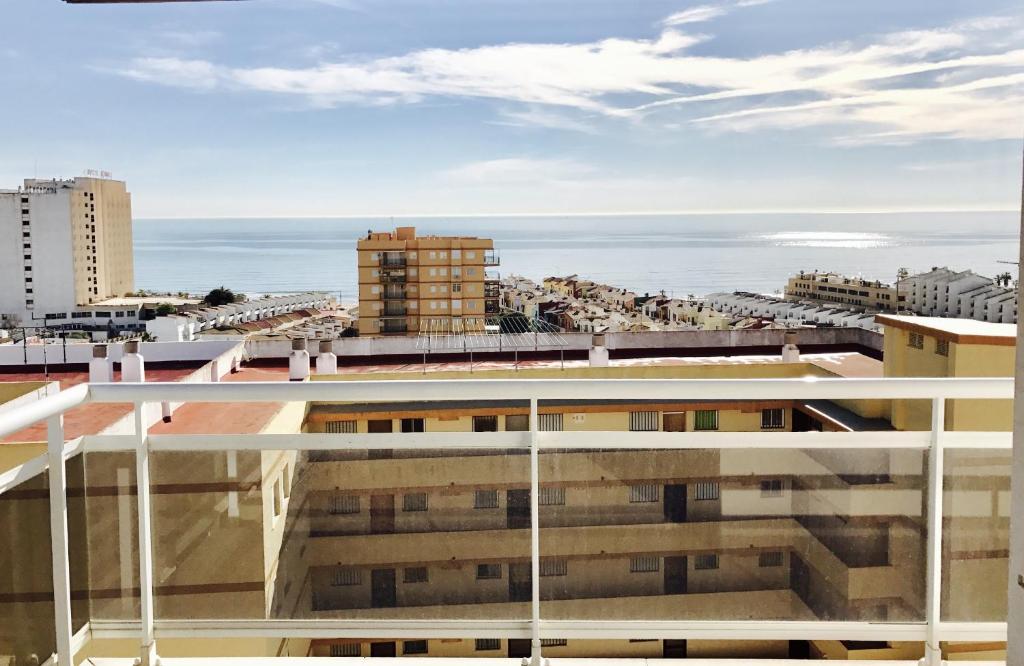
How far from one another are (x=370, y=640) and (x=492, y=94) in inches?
4216

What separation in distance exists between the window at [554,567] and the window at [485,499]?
0.19 meters

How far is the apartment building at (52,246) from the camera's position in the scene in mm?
84750

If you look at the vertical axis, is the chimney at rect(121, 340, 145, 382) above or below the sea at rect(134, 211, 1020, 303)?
below

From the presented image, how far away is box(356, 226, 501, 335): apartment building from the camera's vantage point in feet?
137

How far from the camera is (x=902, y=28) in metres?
80.9

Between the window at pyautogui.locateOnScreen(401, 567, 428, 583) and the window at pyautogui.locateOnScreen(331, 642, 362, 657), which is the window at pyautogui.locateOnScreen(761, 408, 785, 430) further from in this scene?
the window at pyautogui.locateOnScreen(331, 642, 362, 657)

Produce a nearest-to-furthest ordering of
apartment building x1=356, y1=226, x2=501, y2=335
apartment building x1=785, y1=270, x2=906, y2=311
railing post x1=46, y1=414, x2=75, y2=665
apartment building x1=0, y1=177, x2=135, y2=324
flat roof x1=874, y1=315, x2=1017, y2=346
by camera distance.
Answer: railing post x1=46, y1=414, x2=75, y2=665 → flat roof x1=874, y1=315, x2=1017, y2=346 → apartment building x1=785, y1=270, x2=906, y2=311 → apartment building x1=356, y1=226, x2=501, y2=335 → apartment building x1=0, y1=177, x2=135, y2=324

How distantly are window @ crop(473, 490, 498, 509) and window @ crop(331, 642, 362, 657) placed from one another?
1.54 ft

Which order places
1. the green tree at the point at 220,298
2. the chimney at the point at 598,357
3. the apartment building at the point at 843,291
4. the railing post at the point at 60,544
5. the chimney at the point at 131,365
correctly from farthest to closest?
the green tree at the point at 220,298
the apartment building at the point at 843,291
the chimney at the point at 598,357
the chimney at the point at 131,365
the railing post at the point at 60,544

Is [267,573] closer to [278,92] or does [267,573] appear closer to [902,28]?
[902,28]

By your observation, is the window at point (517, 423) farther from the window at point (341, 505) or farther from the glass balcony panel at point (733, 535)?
the window at point (341, 505)

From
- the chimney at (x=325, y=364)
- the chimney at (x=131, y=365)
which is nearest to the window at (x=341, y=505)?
the chimney at (x=131, y=365)

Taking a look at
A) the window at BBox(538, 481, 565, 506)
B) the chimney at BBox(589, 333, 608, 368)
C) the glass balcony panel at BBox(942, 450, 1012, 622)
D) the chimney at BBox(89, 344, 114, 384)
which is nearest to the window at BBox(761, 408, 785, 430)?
the glass balcony panel at BBox(942, 450, 1012, 622)

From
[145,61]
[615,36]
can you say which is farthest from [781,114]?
[145,61]
